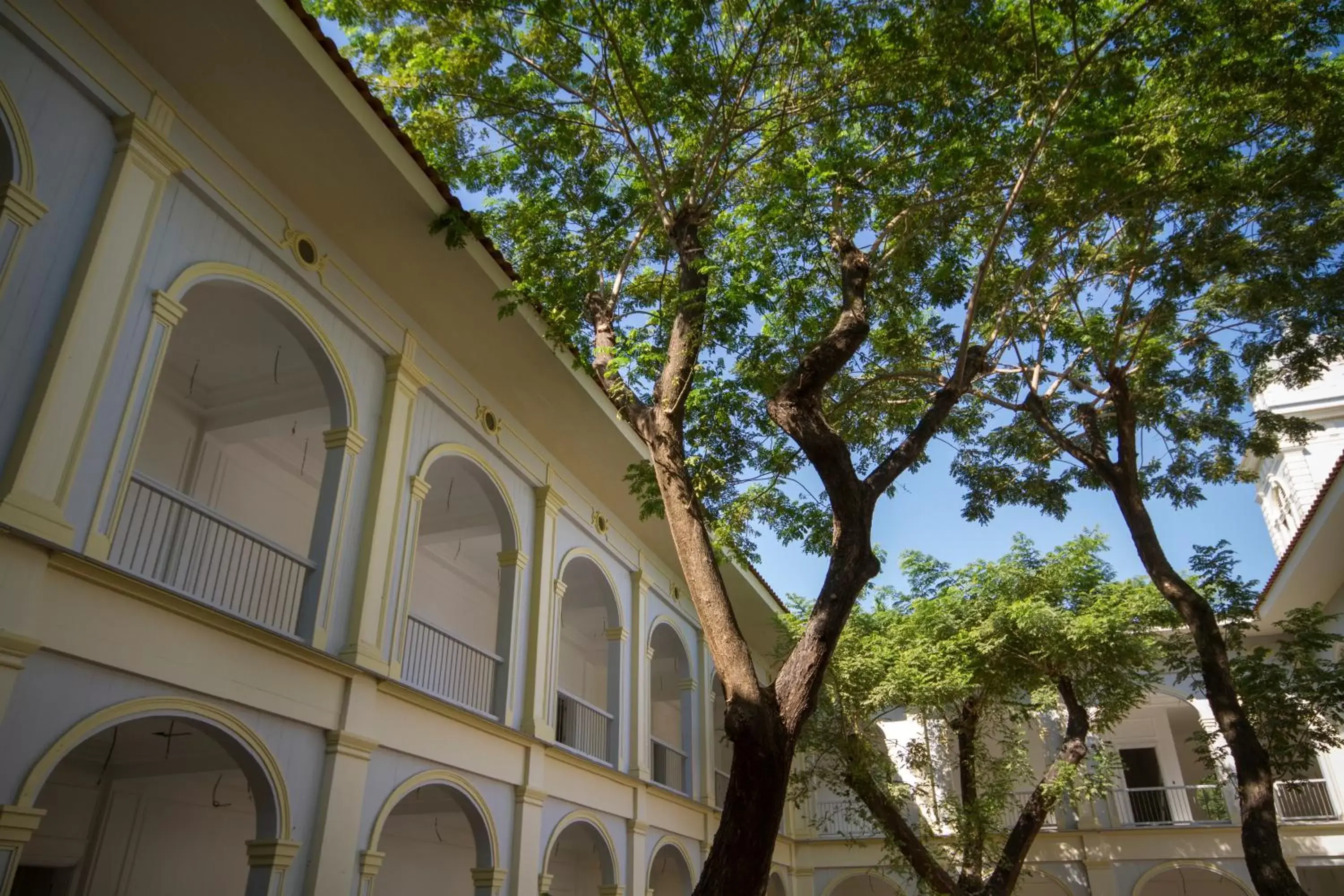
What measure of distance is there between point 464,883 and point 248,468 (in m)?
Result: 6.90

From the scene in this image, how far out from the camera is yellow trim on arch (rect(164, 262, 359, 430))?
691 centimetres

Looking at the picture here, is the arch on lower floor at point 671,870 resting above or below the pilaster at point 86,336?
below

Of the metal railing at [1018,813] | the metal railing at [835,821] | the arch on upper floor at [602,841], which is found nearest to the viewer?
the arch on upper floor at [602,841]

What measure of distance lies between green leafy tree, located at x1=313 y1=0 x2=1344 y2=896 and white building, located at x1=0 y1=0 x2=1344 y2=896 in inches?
46.7

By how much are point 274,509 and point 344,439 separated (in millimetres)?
3089

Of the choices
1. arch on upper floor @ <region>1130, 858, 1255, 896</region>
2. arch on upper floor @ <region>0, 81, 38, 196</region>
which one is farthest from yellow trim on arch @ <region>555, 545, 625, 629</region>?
arch on upper floor @ <region>1130, 858, 1255, 896</region>

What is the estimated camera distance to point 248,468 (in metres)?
10.7

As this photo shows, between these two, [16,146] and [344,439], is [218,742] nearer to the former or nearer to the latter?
[344,439]

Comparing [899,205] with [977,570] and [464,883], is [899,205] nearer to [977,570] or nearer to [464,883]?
[977,570]

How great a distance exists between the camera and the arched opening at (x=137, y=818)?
848 centimetres

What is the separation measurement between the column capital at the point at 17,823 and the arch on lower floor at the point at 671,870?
852 cm

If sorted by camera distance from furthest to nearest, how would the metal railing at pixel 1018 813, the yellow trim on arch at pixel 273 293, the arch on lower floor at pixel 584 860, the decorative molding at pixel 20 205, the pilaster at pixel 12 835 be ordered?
the metal railing at pixel 1018 813, the arch on lower floor at pixel 584 860, the yellow trim on arch at pixel 273 293, the decorative molding at pixel 20 205, the pilaster at pixel 12 835

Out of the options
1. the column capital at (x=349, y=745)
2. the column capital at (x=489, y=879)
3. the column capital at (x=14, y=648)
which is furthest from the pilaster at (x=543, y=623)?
the column capital at (x=14, y=648)

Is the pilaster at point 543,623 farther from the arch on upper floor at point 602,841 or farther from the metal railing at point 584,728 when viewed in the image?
the arch on upper floor at point 602,841
